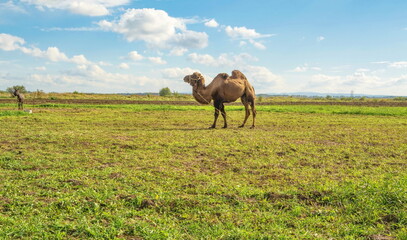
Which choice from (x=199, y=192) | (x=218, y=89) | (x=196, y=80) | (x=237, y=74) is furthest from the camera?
(x=237, y=74)

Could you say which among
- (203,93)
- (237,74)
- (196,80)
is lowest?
(203,93)

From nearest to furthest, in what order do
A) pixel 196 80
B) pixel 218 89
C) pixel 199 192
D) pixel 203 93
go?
pixel 199 192
pixel 218 89
pixel 203 93
pixel 196 80

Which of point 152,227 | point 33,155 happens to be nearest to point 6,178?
point 33,155

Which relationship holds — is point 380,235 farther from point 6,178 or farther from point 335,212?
point 6,178

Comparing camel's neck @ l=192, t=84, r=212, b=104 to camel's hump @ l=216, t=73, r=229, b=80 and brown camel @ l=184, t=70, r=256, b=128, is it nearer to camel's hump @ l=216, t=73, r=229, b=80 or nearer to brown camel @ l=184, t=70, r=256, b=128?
brown camel @ l=184, t=70, r=256, b=128

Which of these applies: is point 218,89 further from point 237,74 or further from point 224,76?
point 237,74

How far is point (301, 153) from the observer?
9.57m

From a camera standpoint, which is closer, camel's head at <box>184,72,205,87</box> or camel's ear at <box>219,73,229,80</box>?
camel's ear at <box>219,73,229,80</box>

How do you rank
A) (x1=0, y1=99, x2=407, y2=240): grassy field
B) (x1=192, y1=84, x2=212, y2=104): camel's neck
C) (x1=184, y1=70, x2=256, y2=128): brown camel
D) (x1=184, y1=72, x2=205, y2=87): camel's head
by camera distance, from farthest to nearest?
(x1=184, y1=72, x2=205, y2=87): camel's head
(x1=192, y1=84, x2=212, y2=104): camel's neck
(x1=184, y1=70, x2=256, y2=128): brown camel
(x1=0, y1=99, x2=407, y2=240): grassy field

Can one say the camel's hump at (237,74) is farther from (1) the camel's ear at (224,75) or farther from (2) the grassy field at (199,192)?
(2) the grassy field at (199,192)

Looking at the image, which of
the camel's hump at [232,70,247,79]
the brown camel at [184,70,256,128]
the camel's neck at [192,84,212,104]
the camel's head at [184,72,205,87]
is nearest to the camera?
the brown camel at [184,70,256,128]

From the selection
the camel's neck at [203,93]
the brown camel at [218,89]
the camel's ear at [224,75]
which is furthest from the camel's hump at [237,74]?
the camel's neck at [203,93]

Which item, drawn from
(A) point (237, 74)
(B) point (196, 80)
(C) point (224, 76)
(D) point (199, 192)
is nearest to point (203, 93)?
(B) point (196, 80)

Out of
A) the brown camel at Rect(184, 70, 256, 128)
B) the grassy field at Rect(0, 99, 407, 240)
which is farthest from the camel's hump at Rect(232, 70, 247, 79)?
the grassy field at Rect(0, 99, 407, 240)
